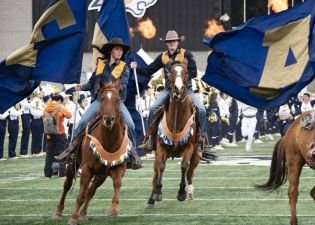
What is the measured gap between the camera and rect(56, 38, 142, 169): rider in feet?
52.1

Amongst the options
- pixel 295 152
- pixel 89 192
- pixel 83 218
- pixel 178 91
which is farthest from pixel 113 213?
pixel 295 152

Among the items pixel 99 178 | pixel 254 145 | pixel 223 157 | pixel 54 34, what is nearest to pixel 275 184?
pixel 99 178

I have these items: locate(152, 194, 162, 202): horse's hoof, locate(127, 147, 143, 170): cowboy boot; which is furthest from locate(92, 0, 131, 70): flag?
locate(127, 147, 143, 170): cowboy boot

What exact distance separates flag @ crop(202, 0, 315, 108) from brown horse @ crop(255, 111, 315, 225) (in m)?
0.52

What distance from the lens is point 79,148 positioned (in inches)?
623

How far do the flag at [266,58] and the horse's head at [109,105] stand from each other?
6.72 feet

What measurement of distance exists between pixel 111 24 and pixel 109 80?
3987mm

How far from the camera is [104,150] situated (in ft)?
49.9

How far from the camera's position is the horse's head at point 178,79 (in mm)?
16953

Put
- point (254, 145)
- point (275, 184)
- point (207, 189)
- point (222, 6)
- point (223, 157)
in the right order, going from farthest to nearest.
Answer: point (222, 6) < point (254, 145) < point (223, 157) < point (207, 189) < point (275, 184)

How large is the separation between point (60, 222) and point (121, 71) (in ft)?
7.81

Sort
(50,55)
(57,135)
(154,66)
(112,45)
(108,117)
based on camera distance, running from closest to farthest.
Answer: (108,117) → (112,45) → (50,55) → (154,66) → (57,135)

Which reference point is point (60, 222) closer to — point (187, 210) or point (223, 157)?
point (187, 210)

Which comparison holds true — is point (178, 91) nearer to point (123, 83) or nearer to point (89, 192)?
point (123, 83)
